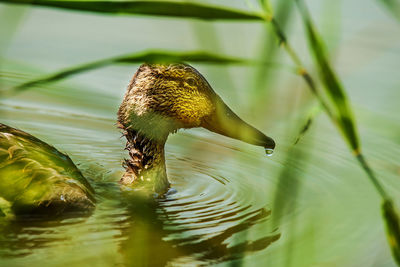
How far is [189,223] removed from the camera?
172 inches

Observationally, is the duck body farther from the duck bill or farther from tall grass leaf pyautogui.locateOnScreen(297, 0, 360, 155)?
tall grass leaf pyautogui.locateOnScreen(297, 0, 360, 155)

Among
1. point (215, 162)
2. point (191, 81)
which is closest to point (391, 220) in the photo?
point (191, 81)

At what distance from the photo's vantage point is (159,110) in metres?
5.21

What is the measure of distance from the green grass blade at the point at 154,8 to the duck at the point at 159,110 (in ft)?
11.0

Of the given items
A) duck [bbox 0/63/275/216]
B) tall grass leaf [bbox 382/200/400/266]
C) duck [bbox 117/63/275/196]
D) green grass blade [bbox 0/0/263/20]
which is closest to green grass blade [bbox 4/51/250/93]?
green grass blade [bbox 0/0/263/20]

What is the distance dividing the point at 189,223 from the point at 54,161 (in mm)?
895

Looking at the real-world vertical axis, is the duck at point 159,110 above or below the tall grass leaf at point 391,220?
below

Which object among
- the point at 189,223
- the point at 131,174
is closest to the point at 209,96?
the point at 131,174

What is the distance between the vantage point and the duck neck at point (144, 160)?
518cm

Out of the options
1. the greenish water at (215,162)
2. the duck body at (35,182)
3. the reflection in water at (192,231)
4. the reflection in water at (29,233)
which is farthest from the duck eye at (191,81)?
the reflection in water at (29,233)

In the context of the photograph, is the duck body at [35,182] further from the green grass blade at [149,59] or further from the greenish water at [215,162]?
the green grass blade at [149,59]

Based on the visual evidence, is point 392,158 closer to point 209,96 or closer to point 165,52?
point 209,96

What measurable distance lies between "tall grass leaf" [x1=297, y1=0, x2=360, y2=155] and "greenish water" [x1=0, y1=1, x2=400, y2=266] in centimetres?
11

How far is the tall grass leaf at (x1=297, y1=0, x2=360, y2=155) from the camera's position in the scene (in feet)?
5.72
